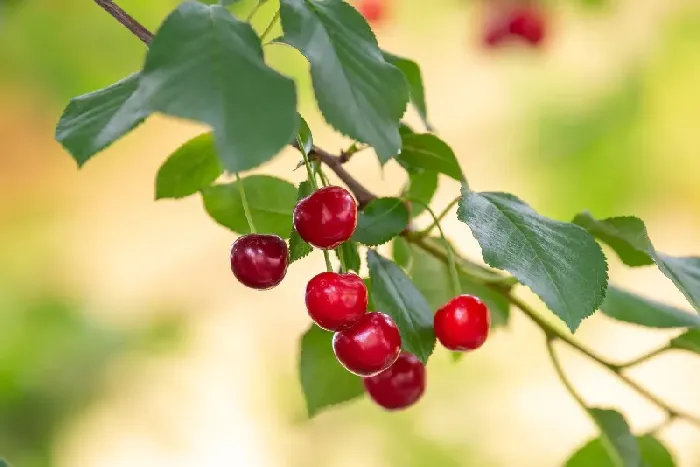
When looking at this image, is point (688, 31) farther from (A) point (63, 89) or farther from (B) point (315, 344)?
(B) point (315, 344)

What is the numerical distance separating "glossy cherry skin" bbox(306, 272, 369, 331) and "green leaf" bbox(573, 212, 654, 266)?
178 mm

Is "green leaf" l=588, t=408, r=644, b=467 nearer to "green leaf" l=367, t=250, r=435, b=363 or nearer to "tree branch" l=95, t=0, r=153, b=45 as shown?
"green leaf" l=367, t=250, r=435, b=363

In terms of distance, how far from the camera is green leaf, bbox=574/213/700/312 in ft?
1.57

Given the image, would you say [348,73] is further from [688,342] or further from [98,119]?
[688,342]

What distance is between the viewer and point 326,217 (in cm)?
42

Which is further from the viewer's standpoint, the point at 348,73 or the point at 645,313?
the point at 645,313

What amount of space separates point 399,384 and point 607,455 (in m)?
0.19

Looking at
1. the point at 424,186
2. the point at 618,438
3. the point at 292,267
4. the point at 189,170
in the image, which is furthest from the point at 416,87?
the point at 292,267

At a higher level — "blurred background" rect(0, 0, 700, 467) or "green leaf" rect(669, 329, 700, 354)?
"green leaf" rect(669, 329, 700, 354)

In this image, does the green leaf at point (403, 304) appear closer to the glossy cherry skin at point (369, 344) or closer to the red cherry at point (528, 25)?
the glossy cherry skin at point (369, 344)

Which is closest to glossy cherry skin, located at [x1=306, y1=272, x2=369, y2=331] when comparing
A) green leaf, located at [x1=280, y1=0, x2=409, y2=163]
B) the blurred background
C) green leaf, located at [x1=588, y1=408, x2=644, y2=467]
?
green leaf, located at [x1=280, y1=0, x2=409, y2=163]

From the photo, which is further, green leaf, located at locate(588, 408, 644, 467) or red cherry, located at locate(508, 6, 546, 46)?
red cherry, located at locate(508, 6, 546, 46)

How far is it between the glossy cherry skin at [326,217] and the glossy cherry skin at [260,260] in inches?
1.3

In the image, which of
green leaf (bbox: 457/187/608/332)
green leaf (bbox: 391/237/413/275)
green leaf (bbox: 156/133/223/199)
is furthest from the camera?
green leaf (bbox: 391/237/413/275)
